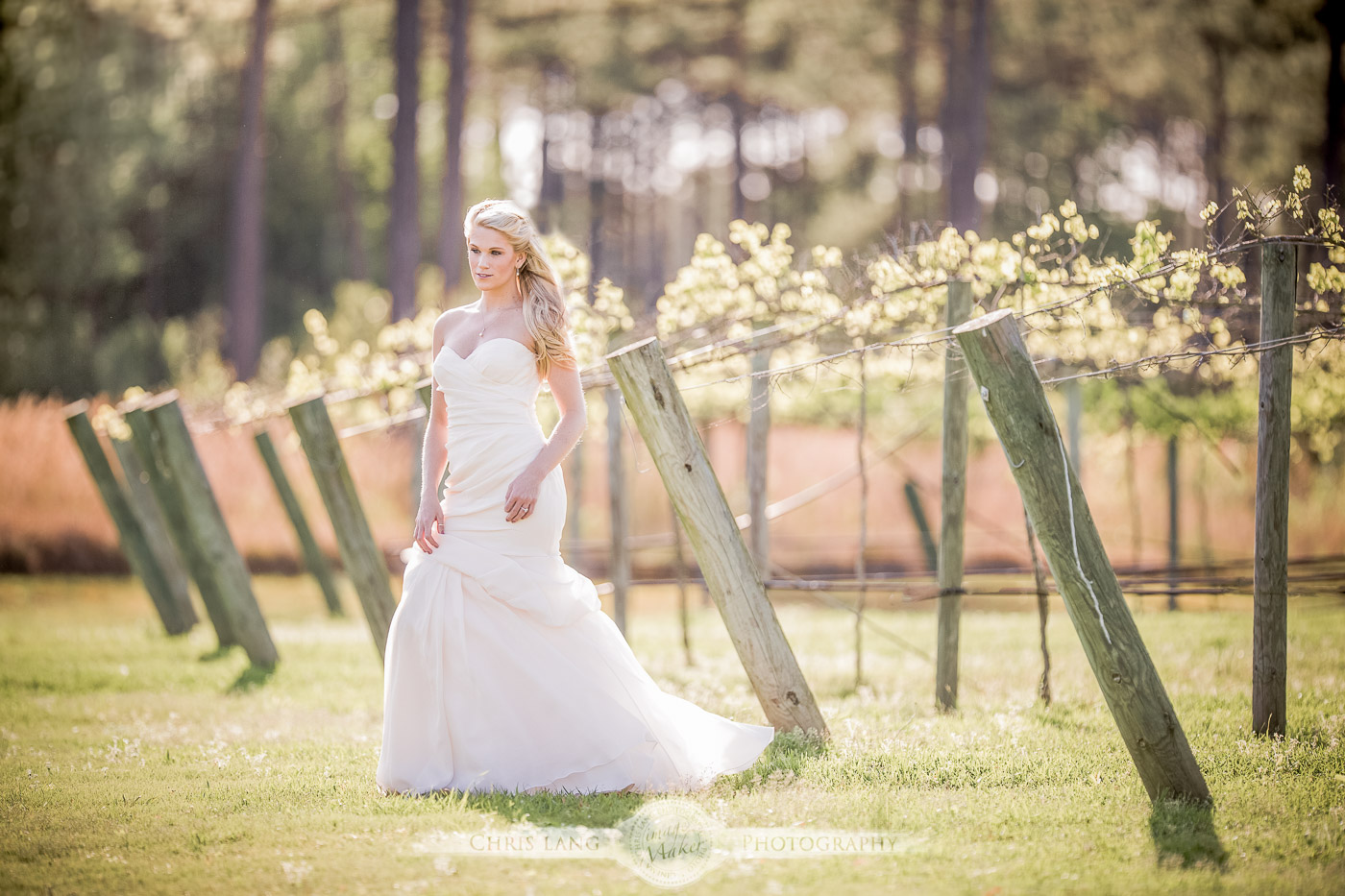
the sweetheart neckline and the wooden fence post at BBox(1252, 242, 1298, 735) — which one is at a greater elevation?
the sweetheart neckline

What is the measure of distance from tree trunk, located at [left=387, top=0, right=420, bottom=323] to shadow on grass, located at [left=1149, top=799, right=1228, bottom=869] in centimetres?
1761

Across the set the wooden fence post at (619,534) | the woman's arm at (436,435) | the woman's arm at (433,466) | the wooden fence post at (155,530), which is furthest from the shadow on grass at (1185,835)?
the wooden fence post at (155,530)

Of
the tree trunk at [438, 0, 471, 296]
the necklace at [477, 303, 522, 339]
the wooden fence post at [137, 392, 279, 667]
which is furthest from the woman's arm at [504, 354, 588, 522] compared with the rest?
the tree trunk at [438, 0, 471, 296]

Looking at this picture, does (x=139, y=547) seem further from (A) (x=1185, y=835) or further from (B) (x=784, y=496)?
(A) (x=1185, y=835)

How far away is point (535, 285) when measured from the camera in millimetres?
5004

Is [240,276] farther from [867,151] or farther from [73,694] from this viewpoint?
[73,694]

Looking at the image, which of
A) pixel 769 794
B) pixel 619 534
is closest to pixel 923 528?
pixel 619 534

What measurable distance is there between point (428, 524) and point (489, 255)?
1.17 metres

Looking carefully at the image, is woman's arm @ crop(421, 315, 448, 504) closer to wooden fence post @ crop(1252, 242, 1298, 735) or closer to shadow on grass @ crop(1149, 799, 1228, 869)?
shadow on grass @ crop(1149, 799, 1228, 869)

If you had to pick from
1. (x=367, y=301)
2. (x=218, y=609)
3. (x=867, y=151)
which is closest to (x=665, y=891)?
(x=218, y=609)

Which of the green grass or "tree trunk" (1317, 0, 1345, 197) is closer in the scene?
the green grass

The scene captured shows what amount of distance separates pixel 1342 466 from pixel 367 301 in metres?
18.9

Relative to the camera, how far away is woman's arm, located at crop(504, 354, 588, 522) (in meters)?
4.77

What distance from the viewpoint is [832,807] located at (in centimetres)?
445
